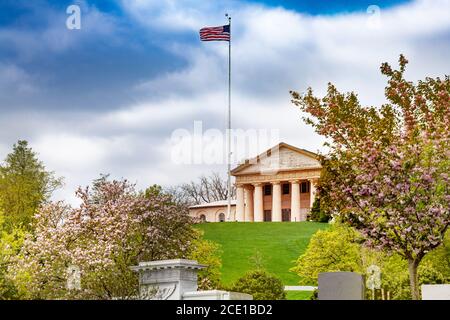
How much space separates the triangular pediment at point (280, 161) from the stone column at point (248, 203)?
150 inches

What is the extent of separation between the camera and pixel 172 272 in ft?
102

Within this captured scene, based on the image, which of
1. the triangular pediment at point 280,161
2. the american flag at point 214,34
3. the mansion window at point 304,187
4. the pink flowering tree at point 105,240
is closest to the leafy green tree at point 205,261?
the pink flowering tree at point 105,240

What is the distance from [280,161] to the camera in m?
97.6

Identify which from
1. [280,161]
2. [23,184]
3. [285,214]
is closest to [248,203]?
[285,214]

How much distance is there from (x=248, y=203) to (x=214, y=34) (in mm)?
55805

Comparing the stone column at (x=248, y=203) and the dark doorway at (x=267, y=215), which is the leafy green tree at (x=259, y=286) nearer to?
the stone column at (x=248, y=203)

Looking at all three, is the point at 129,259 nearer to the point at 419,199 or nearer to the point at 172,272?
the point at 172,272

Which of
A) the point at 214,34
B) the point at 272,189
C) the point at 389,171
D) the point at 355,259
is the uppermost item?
the point at 214,34

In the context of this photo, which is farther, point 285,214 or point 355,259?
point 285,214

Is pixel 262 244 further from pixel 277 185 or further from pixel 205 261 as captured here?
pixel 277 185

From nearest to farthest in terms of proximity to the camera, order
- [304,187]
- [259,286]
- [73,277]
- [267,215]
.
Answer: [259,286]
[73,277]
[304,187]
[267,215]

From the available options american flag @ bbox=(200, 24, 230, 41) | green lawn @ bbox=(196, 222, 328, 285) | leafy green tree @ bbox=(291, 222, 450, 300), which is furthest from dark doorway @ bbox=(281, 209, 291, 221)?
leafy green tree @ bbox=(291, 222, 450, 300)
